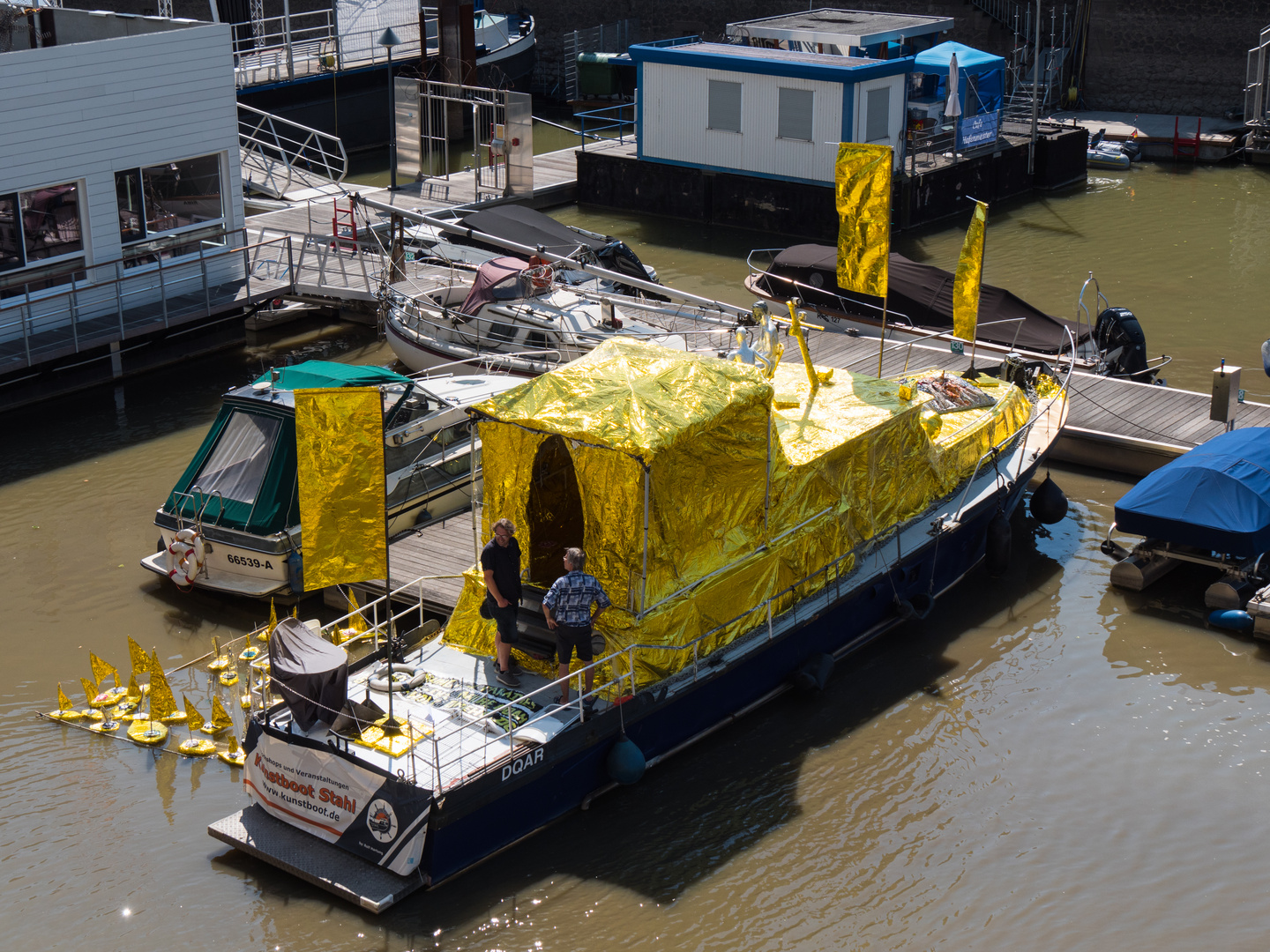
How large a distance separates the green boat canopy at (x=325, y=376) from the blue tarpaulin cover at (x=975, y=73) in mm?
19589

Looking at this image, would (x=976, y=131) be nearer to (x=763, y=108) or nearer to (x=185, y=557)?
(x=763, y=108)

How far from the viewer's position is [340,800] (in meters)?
10.4

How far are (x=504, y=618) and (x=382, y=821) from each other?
6.77 ft

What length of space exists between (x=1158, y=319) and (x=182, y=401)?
16.0m

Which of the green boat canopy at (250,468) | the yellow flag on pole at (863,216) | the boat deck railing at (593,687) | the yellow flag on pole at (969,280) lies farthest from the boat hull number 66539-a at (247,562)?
the yellow flag on pole at (969,280)

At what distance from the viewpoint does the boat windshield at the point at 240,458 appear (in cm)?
1471

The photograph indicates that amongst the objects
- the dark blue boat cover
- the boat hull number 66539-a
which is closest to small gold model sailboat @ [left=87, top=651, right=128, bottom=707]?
the boat hull number 66539-a

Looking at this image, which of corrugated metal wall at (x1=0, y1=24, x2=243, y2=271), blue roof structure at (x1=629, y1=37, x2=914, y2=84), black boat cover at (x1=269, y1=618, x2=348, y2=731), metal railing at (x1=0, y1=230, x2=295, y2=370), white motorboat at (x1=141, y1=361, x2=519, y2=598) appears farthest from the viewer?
blue roof structure at (x1=629, y1=37, x2=914, y2=84)

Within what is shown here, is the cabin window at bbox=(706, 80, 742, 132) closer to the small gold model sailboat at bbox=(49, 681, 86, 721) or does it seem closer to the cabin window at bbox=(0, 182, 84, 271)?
the cabin window at bbox=(0, 182, 84, 271)

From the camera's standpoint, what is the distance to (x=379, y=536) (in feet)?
34.4

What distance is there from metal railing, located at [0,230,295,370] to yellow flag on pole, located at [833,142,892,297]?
9.66 meters

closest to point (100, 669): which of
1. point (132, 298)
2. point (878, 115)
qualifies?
point (132, 298)

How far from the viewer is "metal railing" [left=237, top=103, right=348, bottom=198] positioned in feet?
93.0

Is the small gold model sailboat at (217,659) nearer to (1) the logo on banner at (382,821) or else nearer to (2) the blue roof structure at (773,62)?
(1) the logo on banner at (382,821)
